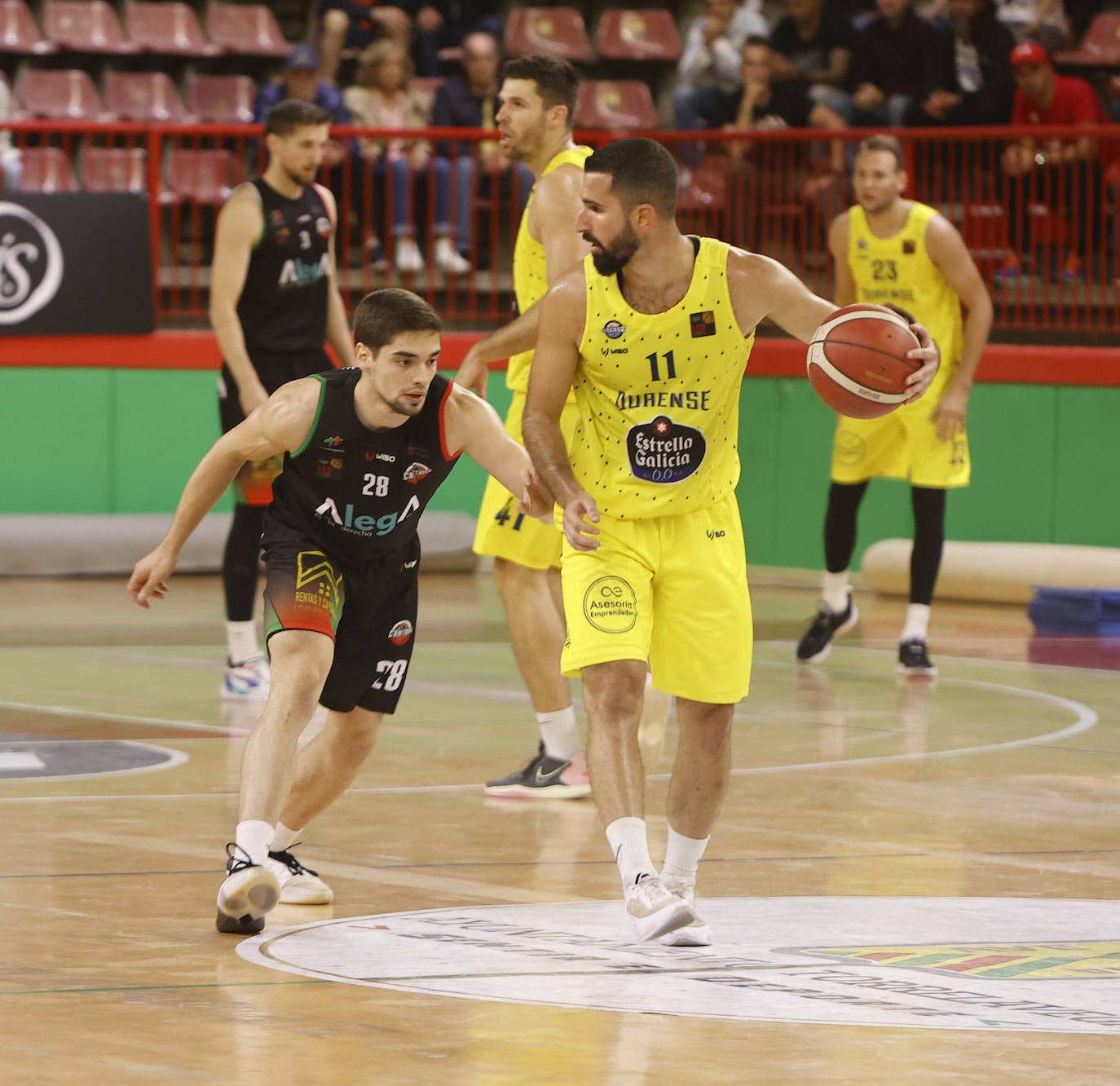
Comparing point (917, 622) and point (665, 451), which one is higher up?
point (665, 451)

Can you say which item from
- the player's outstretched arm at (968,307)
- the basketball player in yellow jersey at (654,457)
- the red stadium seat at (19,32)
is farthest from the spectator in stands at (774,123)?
the basketball player in yellow jersey at (654,457)

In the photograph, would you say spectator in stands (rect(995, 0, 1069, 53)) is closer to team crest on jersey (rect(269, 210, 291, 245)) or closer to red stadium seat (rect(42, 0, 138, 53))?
red stadium seat (rect(42, 0, 138, 53))

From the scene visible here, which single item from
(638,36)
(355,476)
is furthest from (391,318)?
(638,36)

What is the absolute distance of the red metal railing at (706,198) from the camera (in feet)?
49.4

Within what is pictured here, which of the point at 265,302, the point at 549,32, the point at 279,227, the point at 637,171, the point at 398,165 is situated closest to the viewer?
the point at 637,171

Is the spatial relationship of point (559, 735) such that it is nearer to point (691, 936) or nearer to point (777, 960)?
point (691, 936)

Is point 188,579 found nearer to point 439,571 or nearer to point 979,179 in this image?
point 439,571

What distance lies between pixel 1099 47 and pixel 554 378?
13175 mm

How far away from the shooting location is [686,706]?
5.93 metres

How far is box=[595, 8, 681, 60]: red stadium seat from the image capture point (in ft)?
63.8

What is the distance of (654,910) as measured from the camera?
5387 mm

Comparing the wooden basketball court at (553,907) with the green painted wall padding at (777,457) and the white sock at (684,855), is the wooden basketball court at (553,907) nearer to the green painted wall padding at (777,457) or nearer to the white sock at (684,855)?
the white sock at (684,855)

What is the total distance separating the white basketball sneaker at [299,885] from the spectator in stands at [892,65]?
11.9 metres

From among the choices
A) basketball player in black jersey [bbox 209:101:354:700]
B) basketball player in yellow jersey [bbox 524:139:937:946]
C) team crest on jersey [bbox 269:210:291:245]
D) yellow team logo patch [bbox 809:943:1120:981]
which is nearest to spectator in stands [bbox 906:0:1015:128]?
basketball player in black jersey [bbox 209:101:354:700]
